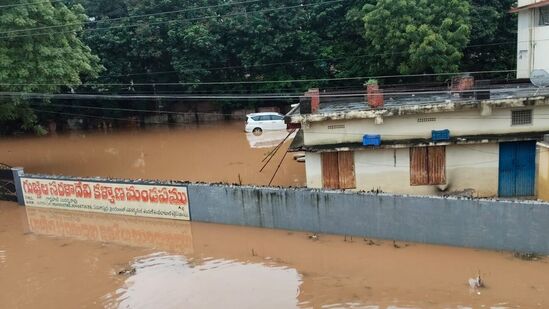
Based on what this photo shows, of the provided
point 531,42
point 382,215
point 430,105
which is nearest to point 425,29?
point 531,42

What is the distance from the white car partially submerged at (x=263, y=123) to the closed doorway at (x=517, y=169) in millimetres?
16442

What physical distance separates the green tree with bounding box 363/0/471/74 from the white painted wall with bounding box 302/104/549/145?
13.3m

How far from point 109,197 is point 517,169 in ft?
44.0

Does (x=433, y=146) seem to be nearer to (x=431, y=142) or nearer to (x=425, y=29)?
(x=431, y=142)

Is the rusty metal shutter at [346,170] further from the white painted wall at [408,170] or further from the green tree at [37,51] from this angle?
the green tree at [37,51]

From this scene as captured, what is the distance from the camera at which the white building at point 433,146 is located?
15875 mm

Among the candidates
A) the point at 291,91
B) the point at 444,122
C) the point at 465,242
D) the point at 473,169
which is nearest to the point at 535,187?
the point at 473,169

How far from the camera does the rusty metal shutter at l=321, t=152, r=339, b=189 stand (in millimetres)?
16778

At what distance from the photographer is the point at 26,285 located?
12.9 meters

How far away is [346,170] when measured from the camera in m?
16.8

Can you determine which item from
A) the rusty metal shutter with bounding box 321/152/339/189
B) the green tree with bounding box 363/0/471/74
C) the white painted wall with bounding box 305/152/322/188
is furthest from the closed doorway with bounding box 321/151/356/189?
the green tree with bounding box 363/0/471/74

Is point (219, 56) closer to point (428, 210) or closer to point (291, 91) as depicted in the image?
point (291, 91)

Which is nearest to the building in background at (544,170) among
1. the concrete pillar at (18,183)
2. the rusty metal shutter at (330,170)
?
the rusty metal shutter at (330,170)

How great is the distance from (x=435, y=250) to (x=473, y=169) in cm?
468
